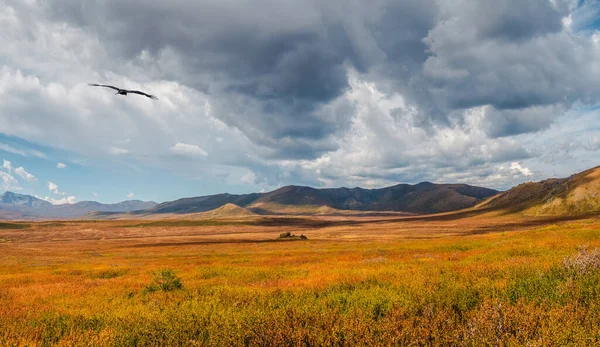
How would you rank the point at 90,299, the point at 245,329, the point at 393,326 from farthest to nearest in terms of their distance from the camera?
the point at 90,299 → the point at 245,329 → the point at 393,326

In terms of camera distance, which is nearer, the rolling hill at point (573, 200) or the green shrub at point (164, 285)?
the green shrub at point (164, 285)

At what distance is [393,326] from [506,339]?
1.83 metres

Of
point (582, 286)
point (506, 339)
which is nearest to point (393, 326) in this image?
point (506, 339)

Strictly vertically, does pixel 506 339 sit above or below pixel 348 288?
above

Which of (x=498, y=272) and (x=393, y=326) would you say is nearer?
(x=393, y=326)

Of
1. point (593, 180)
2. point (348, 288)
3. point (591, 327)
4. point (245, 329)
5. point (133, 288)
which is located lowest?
point (133, 288)

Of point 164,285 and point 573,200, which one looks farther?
point 573,200

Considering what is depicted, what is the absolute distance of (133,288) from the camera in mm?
16484

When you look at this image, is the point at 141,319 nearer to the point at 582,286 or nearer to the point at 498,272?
the point at 582,286

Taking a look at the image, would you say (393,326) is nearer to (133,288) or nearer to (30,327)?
(30,327)

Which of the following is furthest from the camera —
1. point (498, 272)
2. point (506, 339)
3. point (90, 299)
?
point (90, 299)

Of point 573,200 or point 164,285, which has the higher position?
point 573,200

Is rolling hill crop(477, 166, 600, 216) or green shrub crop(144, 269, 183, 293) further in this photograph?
rolling hill crop(477, 166, 600, 216)

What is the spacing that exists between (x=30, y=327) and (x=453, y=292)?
11422 mm
